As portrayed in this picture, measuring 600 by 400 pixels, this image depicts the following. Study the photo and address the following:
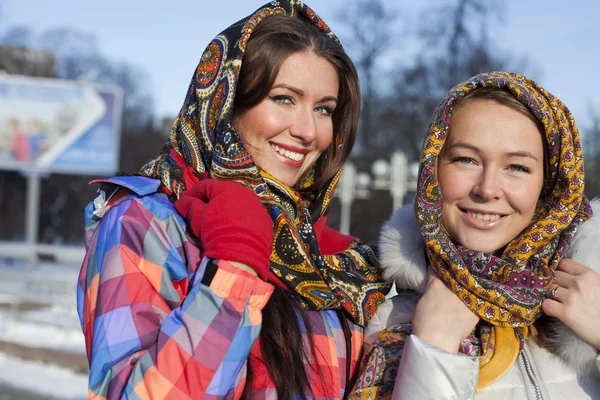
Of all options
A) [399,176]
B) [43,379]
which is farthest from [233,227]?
[399,176]

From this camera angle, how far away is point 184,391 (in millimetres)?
1829

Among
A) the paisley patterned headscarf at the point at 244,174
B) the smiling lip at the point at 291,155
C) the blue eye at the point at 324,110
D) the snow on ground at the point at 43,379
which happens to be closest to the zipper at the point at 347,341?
the paisley patterned headscarf at the point at 244,174

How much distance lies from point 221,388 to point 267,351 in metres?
0.28

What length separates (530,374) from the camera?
220 cm

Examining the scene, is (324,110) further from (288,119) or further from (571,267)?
(571,267)

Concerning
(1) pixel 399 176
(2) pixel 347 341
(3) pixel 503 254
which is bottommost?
(1) pixel 399 176

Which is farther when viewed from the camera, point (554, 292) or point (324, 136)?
point (324, 136)

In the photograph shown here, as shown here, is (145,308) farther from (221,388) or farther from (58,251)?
(58,251)

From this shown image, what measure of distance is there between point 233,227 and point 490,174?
0.87 metres

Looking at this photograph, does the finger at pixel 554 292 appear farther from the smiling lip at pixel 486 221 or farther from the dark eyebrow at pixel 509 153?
the dark eyebrow at pixel 509 153

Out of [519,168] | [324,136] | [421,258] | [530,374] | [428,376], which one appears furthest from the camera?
[324,136]

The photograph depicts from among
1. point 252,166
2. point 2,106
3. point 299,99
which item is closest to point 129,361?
point 252,166

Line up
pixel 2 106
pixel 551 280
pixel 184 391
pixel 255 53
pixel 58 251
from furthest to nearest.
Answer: pixel 58 251 → pixel 2 106 → pixel 255 53 → pixel 551 280 → pixel 184 391

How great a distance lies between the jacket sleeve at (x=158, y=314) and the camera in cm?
184
